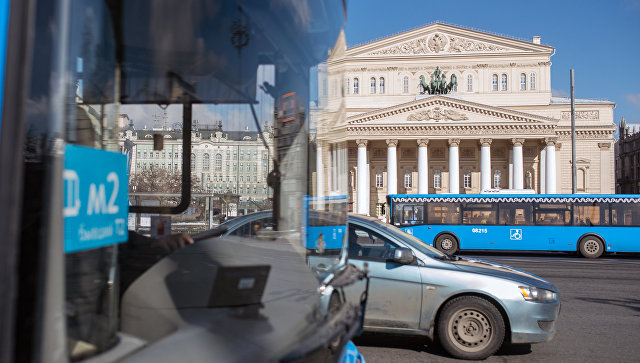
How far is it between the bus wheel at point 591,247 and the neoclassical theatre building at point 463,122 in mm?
36199

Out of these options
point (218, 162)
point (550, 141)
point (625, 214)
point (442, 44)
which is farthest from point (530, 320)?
point (442, 44)

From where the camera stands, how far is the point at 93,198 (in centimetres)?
120

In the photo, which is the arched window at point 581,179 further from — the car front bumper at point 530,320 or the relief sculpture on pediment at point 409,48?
the car front bumper at point 530,320

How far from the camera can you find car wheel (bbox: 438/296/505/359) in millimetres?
5512

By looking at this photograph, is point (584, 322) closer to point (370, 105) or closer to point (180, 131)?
point (180, 131)

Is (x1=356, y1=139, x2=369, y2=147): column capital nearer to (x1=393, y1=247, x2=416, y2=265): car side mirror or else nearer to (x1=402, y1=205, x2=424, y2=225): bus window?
(x1=402, y1=205, x2=424, y2=225): bus window

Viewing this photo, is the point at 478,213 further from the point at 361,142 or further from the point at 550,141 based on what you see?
the point at 550,141

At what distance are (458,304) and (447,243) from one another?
18.7m

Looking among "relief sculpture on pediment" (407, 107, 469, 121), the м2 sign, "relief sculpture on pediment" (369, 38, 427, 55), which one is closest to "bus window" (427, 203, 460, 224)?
the м2 sign

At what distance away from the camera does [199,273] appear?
1492 millimetres

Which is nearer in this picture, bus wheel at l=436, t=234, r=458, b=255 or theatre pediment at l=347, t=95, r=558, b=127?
bus wheel at l=436, t=234, r=458, b=255

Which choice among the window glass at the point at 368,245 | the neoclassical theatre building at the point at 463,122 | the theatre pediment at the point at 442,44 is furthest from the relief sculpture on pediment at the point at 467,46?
the window glass at the point at 368,245

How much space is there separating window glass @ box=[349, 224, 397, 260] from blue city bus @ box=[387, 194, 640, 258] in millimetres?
17736

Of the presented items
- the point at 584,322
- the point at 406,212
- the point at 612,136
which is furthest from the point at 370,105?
the point at 584,322
